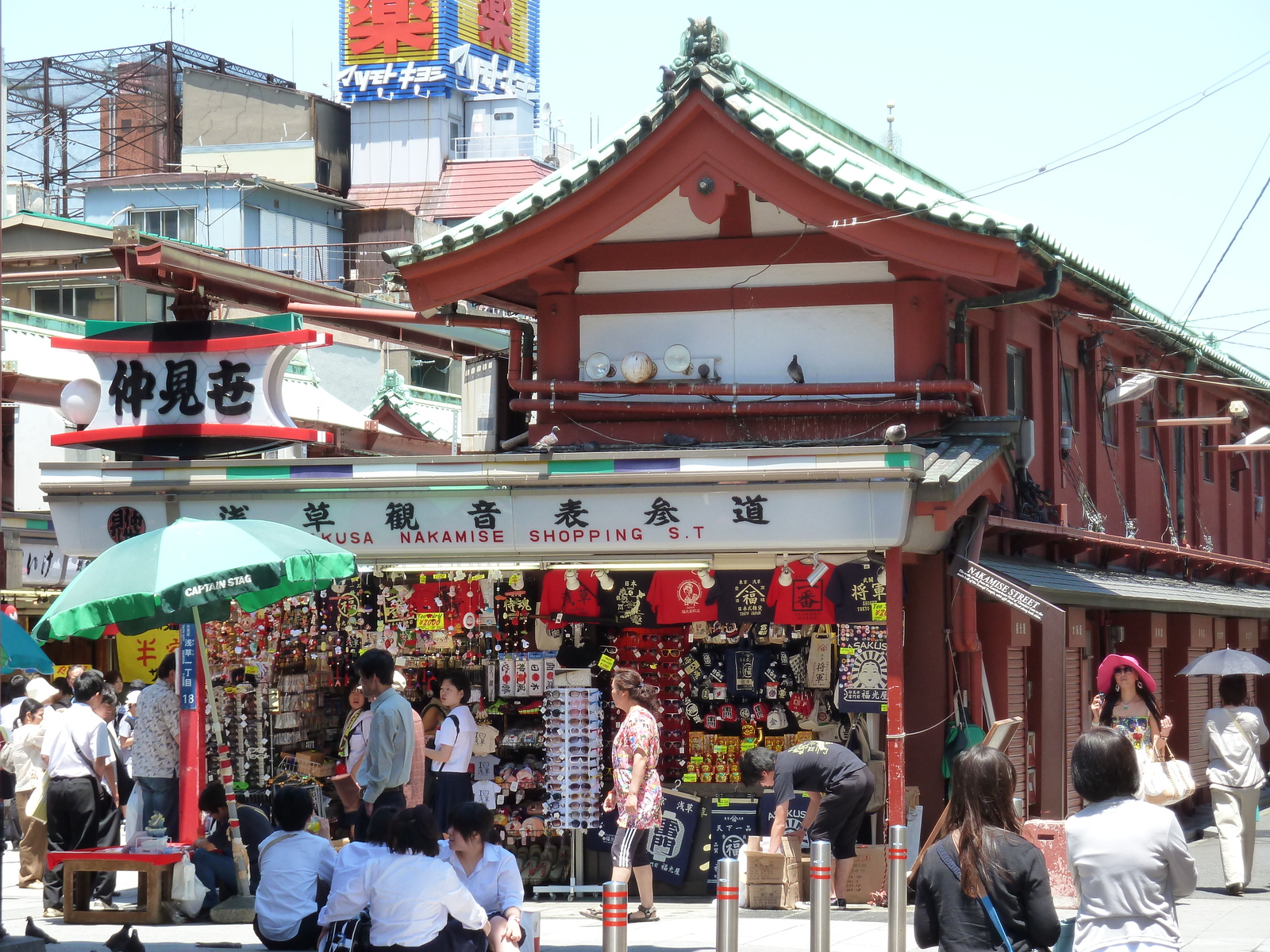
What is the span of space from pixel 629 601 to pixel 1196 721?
1279 centimetres

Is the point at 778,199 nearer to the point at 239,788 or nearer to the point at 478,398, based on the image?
the point at 239,788

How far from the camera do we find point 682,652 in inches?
627

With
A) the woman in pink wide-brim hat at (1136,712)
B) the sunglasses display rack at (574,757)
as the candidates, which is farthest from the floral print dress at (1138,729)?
the sunglasses display rack at (574,757)

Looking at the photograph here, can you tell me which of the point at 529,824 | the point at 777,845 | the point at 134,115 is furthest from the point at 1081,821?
the point at 134,115

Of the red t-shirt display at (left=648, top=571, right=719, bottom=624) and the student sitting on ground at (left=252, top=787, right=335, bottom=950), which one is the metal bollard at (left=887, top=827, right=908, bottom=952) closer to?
the student sitting on ground at (left=252, top=787, right=335, bottom=950)

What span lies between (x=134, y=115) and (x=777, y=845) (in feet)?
158

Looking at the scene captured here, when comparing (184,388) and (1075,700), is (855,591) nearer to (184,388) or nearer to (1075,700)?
(1075,700)

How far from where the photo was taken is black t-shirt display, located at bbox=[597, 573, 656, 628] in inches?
616

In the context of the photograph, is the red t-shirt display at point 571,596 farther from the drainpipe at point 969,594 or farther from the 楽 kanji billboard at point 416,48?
the 楽 kanji billboard at point 416,48

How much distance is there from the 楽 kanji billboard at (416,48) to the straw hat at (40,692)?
42618 mm

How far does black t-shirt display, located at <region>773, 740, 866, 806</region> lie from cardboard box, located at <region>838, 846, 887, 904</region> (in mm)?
921

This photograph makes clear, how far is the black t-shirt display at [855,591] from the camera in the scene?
14789mm

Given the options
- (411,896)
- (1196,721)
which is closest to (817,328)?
(411,896)

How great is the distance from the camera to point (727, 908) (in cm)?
916
